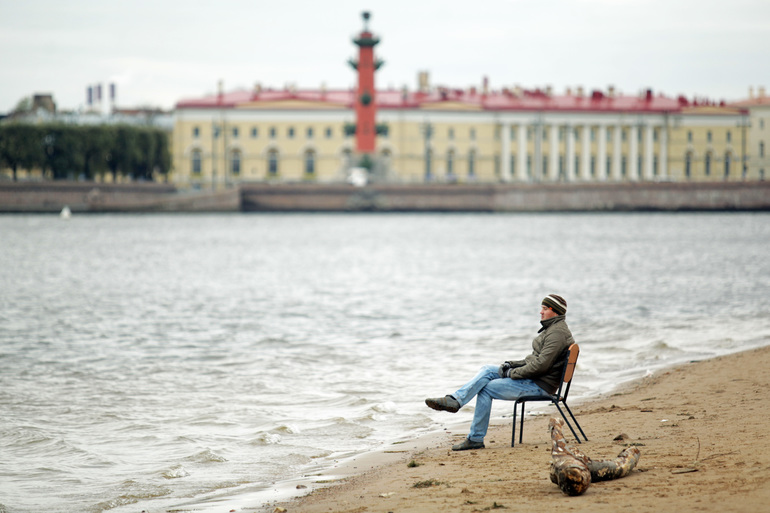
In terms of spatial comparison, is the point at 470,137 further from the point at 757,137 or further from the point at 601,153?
the point at 757,137

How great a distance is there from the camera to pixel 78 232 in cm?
5138

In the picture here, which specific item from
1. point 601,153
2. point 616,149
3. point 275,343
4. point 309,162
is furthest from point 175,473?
point 616,149

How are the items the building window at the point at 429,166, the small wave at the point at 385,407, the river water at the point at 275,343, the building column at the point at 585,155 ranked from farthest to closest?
the building column at the point at 585,155 → the building window at the point at 429,166 → the small wave at the point at 385,407 → the river water at the point at 275,343

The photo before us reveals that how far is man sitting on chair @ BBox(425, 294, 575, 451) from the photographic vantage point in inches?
248

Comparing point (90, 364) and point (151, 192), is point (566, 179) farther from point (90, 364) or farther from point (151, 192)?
point (90, 364)

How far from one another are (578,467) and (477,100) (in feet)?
256

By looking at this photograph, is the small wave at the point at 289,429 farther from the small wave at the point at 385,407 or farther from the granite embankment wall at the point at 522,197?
the granite embankment wall at the point at 522,197

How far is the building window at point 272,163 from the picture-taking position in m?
77.8

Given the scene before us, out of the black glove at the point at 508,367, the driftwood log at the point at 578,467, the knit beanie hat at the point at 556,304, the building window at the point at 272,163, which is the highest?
the building window at the point at 272,163

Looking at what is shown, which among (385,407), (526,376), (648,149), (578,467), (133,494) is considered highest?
(648,149)

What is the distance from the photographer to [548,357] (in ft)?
20.8

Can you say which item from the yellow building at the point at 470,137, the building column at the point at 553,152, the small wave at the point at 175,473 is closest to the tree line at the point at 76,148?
the yellow building at the point at 470,137

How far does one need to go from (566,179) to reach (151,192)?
102ft

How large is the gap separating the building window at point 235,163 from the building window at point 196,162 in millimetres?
2476
